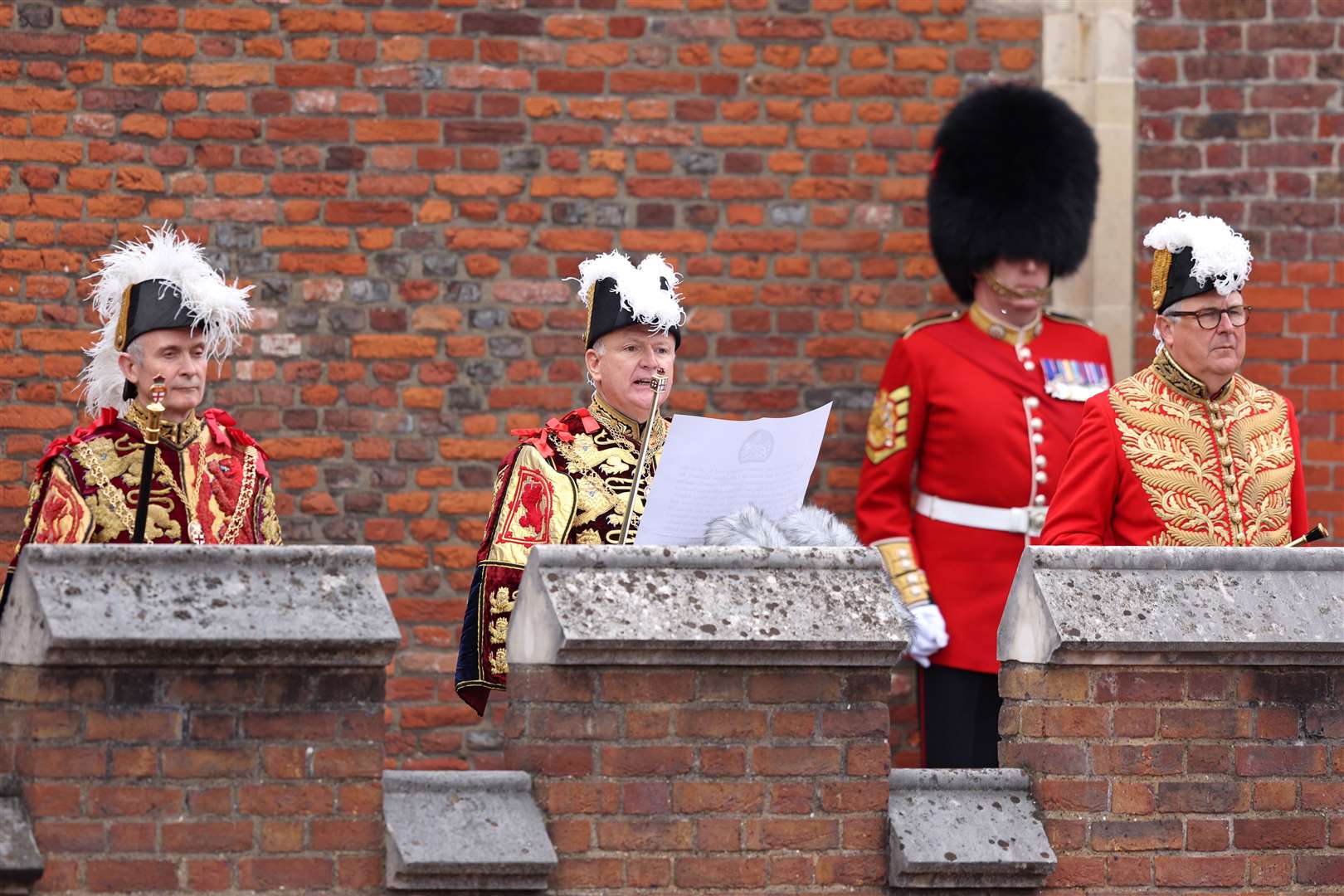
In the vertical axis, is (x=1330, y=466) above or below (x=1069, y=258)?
below

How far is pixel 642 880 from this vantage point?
4.34 meters

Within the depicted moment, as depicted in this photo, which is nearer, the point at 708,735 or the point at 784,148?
the point at 708,735

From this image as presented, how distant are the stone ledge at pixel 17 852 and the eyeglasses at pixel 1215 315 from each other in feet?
9.92

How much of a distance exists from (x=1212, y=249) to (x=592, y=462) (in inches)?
63.5

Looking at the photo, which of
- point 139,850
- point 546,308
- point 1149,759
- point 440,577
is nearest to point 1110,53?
point 546,308

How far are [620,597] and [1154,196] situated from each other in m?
3.73

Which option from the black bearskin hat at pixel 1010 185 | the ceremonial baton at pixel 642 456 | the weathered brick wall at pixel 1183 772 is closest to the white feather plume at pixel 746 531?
the ceremonial baton at pixel 642 456

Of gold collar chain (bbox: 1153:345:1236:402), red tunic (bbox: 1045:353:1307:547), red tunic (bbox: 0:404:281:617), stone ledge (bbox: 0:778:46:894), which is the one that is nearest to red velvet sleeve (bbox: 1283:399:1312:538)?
red tunic (bbox: 1045:353:1307:547)

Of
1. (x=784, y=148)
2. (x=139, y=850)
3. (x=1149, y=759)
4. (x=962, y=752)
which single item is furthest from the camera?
(x=784, y=148)

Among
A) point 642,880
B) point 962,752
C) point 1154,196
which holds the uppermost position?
point 1154,196

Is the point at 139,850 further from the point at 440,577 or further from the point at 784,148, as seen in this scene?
the point at 784,148

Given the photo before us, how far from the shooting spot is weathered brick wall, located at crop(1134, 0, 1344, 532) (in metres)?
7.45

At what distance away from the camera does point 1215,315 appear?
5578 mm

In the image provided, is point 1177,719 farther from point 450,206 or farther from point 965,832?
point 450,206
